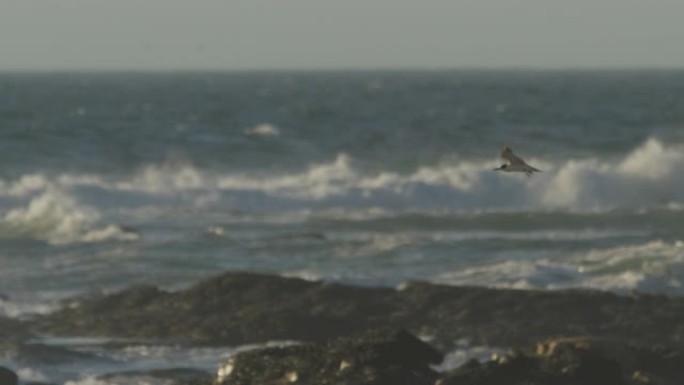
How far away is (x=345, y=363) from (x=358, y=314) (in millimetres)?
8503

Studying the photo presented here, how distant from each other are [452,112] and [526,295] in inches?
2517

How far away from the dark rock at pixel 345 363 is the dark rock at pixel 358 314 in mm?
6601

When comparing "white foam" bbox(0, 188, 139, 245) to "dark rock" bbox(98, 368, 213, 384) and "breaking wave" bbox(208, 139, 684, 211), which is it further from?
"dark rock" bbox(98, 368, 213, 384)

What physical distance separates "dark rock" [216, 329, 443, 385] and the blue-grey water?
16.8ft

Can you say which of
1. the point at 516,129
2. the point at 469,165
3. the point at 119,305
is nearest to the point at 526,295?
the point at 119,305

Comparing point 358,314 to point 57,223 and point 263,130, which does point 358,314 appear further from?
point 263,130

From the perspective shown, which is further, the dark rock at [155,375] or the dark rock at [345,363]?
the dark rock at [155,375]

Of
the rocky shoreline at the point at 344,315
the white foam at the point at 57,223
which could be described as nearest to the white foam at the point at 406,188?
the white foam at the point at 57,223

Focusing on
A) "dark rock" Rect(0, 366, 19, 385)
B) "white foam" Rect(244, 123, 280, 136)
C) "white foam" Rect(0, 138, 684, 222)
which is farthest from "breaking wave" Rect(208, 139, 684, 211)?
"dark rock" Rect(0, 366, 19, 385)

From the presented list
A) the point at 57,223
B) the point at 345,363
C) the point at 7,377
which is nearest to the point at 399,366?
the point at 345,363

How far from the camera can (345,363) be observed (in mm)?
13391

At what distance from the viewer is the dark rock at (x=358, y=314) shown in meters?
21.0

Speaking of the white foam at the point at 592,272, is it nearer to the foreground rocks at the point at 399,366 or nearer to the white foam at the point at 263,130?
the foreground rocks at the point at 399,366

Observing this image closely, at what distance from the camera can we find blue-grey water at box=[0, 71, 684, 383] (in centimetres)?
2808
